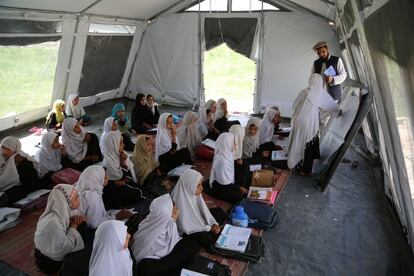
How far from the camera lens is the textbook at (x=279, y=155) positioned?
15.5 feet

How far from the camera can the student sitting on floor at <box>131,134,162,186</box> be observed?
4.17 m

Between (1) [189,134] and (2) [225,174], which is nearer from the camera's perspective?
(2) [225,174]

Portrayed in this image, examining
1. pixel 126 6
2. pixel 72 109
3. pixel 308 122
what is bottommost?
pixel 72 109

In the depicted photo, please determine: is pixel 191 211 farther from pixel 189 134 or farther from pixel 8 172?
pixel 189 134

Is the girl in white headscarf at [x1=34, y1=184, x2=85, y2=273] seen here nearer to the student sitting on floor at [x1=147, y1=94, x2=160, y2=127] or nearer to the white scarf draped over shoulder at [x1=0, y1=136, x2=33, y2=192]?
the white scarf draped over shoulder at [x1=0, y1=136, x2=33, y2=192]

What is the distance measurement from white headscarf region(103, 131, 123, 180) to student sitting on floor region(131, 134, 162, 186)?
0.32m

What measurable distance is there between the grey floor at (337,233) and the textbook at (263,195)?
14cm

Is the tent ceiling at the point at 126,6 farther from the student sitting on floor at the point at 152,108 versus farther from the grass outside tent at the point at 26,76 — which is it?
the student sitting on floor at the point at 152,108

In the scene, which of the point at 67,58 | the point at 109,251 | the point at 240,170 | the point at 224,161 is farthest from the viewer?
the point at 67,58

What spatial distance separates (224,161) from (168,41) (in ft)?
16.0

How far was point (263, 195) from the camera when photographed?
3.80 meters

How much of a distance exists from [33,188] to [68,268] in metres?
1.68

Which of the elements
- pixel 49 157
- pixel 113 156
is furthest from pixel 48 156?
pixel 113 156

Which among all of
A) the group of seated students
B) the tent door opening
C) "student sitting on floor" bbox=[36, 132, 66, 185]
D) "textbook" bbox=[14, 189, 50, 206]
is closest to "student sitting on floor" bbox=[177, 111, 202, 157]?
the group of seated students
